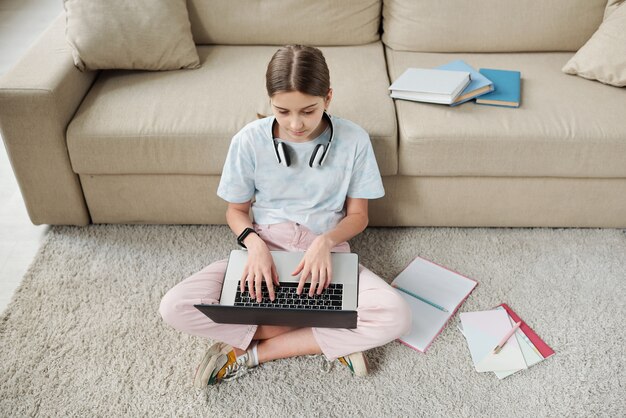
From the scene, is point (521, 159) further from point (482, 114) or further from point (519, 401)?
point (519, 401)

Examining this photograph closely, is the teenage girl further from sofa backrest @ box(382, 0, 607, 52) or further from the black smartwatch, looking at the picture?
sofa backrest @ box(382, 0, 607, 52)

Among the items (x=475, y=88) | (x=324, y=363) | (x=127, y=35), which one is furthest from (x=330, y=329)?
(x=127, y=35)

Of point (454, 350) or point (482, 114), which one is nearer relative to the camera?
point (454, 350)

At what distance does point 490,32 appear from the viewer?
221cm

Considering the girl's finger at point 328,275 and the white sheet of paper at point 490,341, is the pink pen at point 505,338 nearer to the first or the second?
the white sheet of paper at point 490,341

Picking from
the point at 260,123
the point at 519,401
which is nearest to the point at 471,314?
the point at 519,401

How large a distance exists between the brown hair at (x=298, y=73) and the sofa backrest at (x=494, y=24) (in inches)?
36.8

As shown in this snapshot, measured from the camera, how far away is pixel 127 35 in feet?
6.53

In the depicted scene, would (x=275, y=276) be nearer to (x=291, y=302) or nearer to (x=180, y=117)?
(x=291, y=302)

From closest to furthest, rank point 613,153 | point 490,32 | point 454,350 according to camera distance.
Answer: point 454,350
point 613,153
point 490,32

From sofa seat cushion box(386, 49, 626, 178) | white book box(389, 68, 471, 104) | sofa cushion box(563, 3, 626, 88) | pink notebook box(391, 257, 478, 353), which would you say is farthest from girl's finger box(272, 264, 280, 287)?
sofa cushion box(563, 3, 626, 88)

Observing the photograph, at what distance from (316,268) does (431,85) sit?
821mm

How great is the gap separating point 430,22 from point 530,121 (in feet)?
2.02

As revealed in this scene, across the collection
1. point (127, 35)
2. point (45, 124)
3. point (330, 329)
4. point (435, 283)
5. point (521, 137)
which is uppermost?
point (127, 35)
